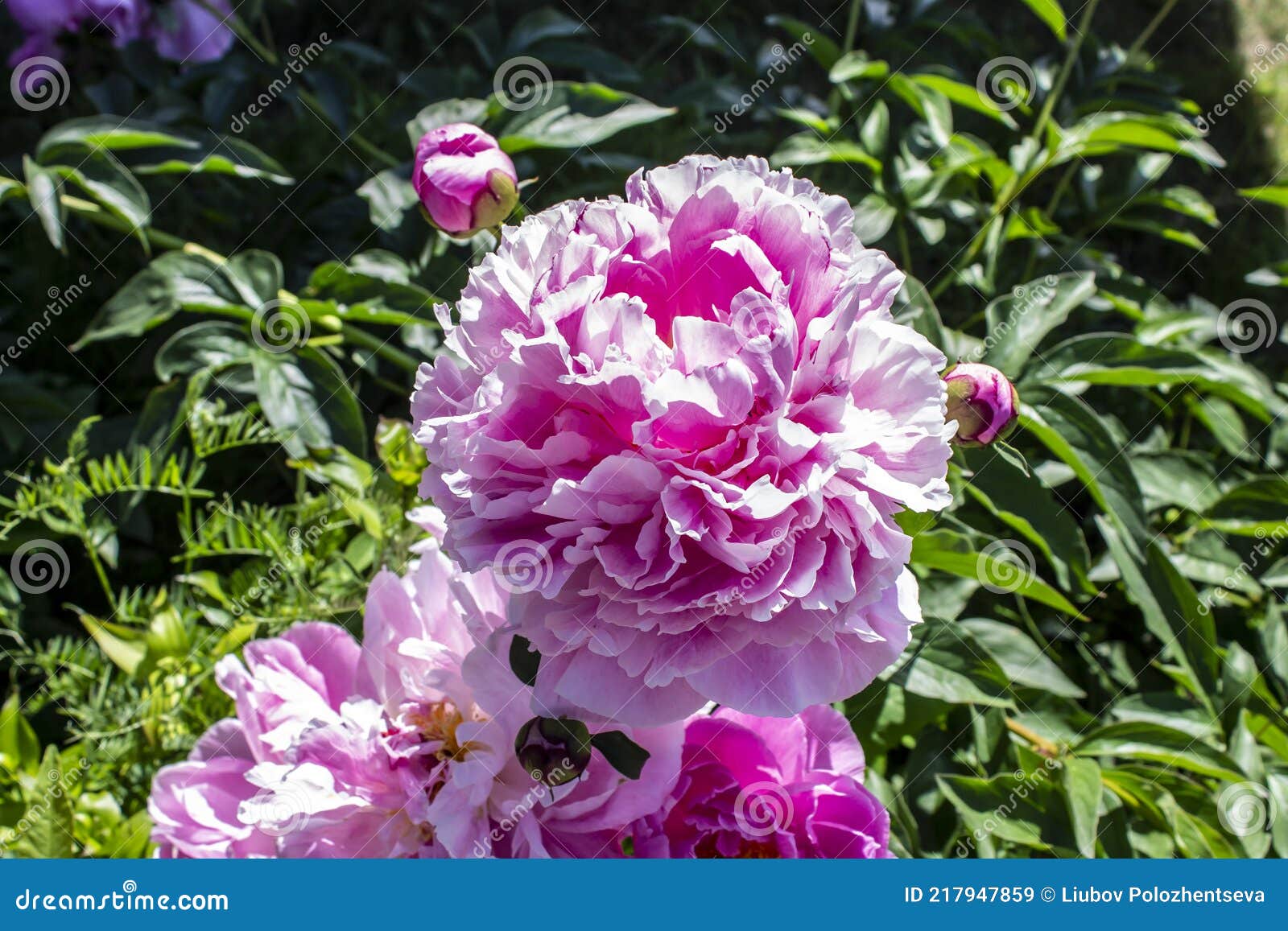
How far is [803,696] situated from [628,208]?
0.34 metres

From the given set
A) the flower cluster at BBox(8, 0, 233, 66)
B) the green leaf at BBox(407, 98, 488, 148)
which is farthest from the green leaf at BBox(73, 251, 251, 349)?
the flower cluster at BBox(8, 0, 233, 66)

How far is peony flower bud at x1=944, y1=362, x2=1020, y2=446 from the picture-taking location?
848 millimetres

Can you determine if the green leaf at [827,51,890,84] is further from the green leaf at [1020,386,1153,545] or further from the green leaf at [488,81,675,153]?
the green leaf at [1020,386,1153,545]

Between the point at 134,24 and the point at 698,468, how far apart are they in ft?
5.45

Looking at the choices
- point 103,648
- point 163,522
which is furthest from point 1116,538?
point 163,522

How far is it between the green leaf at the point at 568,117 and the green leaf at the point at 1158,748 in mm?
834

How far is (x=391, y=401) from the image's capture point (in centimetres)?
178

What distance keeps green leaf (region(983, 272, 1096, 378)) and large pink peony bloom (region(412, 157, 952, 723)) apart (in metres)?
0.47

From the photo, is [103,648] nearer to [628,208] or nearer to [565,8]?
[628,208]

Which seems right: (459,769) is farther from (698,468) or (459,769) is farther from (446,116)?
(446,116)

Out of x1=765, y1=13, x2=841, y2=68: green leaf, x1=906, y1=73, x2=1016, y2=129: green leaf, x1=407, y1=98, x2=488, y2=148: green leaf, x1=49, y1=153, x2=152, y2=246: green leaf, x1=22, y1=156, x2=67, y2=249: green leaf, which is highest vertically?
x1=906, y1=73, x2=1016, y2=129: green leaf

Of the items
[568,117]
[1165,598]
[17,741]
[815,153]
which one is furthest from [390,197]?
[1165,598]

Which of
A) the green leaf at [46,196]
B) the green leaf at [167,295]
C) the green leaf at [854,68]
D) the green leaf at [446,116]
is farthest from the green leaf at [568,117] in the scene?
the green leaf at [46,196]

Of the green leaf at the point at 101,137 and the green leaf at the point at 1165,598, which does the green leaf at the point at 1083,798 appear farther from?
the green leaf at the point at 101,137
